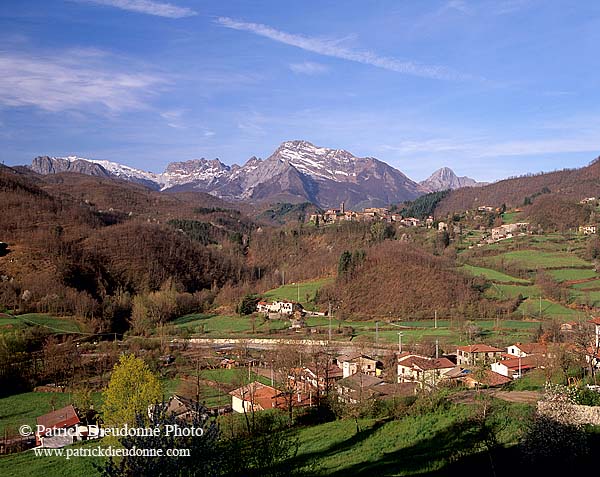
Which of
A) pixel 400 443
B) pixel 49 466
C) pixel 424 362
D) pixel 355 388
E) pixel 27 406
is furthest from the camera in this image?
pixel 424 362

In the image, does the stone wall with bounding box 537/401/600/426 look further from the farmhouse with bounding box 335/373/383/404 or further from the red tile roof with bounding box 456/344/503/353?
the red tile roof with bounding box 456/344/503/353

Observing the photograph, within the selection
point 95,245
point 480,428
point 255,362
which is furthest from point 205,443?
point 95,245

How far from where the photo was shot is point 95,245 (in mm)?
66938

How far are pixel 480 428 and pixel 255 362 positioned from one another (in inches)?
926

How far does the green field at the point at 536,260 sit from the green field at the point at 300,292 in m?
20.4

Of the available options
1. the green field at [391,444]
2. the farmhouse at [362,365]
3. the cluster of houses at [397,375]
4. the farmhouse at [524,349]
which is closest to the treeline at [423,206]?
the farmhouse at [524,349]

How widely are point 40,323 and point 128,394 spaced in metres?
30.6

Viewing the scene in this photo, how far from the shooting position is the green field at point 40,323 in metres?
37.3

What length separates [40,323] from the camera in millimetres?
39531

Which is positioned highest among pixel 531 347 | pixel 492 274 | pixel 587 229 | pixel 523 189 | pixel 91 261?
pixel 523 189

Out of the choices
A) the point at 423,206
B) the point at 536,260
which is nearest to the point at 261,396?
the point at 536,260

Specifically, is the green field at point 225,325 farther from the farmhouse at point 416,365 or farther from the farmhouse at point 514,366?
the farmhouse at point 514,366

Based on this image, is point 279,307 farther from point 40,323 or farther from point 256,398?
point 256,398

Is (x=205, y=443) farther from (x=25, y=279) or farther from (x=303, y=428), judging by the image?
(x=25, y=279)
